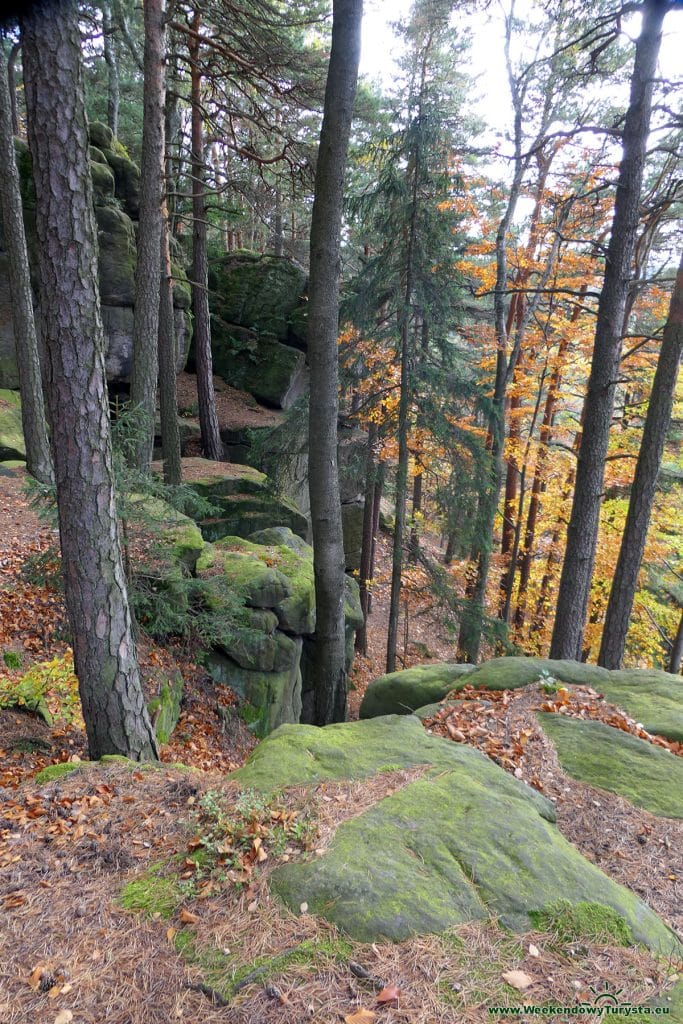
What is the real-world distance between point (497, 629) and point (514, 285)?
26.9ft

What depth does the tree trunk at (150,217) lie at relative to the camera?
8.10 m

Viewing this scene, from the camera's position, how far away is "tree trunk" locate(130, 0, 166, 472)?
810 cm

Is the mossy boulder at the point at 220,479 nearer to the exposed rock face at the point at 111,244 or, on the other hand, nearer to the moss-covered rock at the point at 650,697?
the exposed rock face at the point at 111,244

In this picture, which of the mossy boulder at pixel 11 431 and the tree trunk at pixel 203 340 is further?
the tree trunk at pixel 203 340

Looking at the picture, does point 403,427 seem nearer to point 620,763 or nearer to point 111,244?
point 620,763

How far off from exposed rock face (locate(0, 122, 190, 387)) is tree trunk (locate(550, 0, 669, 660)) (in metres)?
10.4

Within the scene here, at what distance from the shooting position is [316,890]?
2379 mm

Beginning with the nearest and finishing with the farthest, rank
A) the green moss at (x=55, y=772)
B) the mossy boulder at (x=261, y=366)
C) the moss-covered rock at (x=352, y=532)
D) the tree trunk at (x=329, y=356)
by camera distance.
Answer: the green moss at (x=55, y=772) → the tree trunk at (x=329, y=356) → the moss-covered rock at (x=352, y=532) → the mossy boulder at (x=261, y=366)

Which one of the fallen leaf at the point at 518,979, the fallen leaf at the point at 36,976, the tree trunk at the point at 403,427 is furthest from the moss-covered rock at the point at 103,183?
the fallen leaf at the point at 518,979

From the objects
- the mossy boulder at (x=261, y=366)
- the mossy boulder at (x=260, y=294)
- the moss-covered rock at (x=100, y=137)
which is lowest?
the mossy boulder at (x=261, y=366)

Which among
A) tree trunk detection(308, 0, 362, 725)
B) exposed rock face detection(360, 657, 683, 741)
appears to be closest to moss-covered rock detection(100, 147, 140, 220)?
tree trunk detection(308, 0, 362, 725)

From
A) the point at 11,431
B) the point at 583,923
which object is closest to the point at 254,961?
the point at 583,923

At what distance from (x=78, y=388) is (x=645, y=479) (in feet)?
23.8

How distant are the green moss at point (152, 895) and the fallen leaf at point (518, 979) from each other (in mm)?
1430
